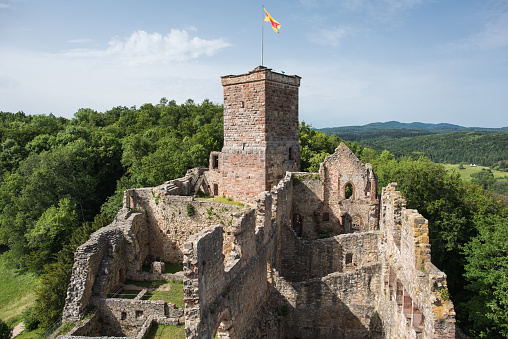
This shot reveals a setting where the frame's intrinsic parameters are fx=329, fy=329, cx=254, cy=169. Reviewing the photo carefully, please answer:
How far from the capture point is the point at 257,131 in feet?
56.4

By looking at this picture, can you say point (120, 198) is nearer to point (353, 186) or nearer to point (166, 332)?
point (166, 332)

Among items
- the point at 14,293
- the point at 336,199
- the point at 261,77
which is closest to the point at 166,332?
the point at 336,199

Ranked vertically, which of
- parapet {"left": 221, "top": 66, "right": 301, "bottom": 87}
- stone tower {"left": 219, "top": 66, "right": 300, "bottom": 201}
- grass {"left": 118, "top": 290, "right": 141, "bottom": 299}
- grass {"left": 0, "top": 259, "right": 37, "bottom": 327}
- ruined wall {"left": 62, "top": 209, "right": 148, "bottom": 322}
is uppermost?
parapet {"left": 221, "top": 66, "right": 301, "bottom": 87}

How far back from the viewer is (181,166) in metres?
33.7

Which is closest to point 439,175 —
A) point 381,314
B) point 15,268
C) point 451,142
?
point 381,314

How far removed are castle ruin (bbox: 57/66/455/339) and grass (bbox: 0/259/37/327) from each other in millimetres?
10695

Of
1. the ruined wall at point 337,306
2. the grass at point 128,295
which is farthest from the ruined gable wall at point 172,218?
the ruined wall at point 337,306

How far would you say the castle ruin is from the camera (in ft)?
26.1

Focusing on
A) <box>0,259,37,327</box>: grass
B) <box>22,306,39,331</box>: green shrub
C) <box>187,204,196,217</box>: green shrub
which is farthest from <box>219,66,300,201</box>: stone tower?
<box>0,259,37,327</box>: grass

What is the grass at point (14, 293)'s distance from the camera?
21.9 meters

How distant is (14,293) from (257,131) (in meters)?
23.0

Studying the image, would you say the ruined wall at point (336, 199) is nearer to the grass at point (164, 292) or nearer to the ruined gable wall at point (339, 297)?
the ruined gable wall at point (339, 297)

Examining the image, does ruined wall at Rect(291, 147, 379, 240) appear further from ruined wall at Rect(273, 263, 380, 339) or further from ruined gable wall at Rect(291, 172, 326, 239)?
ruined wall at Rect(273, 263, 380, 339)

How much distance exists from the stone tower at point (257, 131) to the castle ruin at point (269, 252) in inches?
2.3
